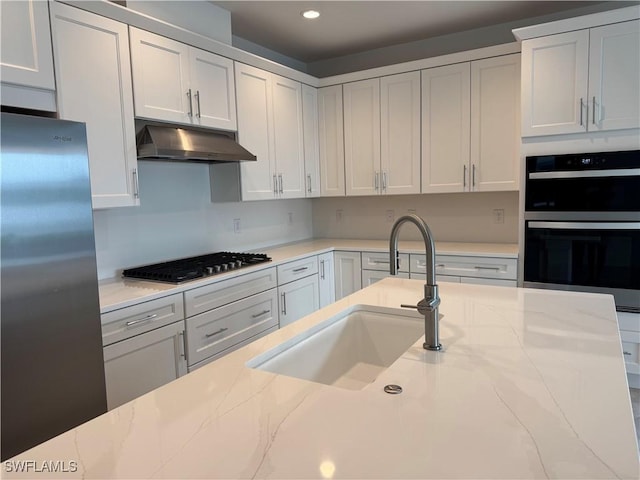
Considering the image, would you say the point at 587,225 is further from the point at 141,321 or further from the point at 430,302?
the point at 141,321

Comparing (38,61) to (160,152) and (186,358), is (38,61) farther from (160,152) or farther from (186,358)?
(186,358)

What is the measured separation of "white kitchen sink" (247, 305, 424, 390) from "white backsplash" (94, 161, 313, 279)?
1.70 m

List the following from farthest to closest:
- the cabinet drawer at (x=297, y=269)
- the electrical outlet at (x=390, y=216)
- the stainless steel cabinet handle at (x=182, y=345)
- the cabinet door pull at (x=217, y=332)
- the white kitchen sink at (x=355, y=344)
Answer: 1. the electrical outlet at (x=390, y=216)
2. the cabinet drawer at (x=297, y=269)
3. the cabinet door pull at (x=217, y=332)
4. the stainless steel cabinet handle at (x=182, y=345)
5. the white kitchen sink at (x=355, y=344)

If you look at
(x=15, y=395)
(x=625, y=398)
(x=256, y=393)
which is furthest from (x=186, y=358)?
(x=625, y=398)

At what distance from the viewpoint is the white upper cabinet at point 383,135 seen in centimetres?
368

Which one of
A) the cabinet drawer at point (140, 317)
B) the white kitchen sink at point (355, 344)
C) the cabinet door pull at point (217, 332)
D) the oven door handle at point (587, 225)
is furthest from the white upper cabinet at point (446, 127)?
the cabinet drawer at point (140, 317)

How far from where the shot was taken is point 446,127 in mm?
3529

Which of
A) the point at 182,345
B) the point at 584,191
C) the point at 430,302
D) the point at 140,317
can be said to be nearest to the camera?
the point at 430,302

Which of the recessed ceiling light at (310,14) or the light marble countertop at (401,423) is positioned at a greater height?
the recessed ceiling light at (310,14)

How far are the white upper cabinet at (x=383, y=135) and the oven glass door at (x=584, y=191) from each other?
3.30ft

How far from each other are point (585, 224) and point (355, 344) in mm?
2005

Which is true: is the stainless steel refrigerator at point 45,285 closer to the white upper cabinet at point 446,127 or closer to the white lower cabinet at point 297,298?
the white lower cabinet at point 297,298

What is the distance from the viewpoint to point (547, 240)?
9.65ft

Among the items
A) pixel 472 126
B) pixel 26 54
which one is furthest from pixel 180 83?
pixel 472 126
